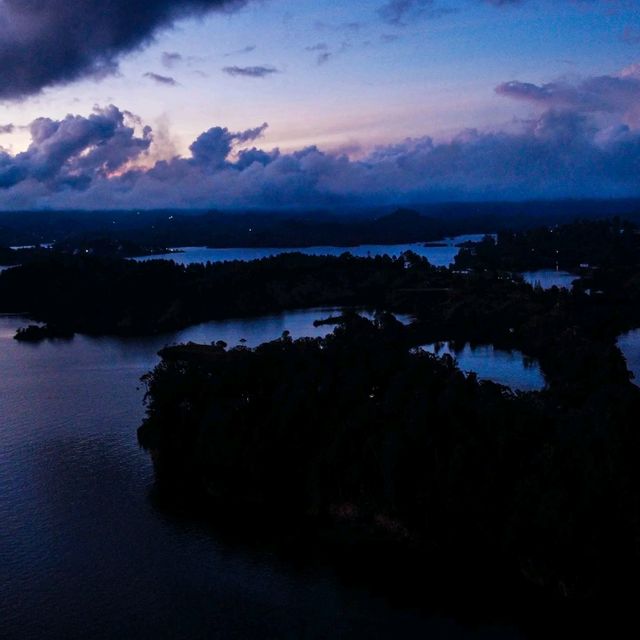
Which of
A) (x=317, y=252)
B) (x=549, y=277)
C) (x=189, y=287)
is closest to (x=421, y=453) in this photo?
(x=189, y=287)

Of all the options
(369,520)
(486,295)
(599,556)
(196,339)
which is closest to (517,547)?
(599,556)

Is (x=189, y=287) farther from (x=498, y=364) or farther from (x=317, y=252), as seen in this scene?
(x=317, y=252)

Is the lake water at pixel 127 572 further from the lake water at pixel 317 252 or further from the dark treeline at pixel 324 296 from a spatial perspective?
the lake water at pixel 317 252

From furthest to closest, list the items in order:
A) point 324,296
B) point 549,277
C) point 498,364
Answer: point 549,277
point 324,296
point 498,364

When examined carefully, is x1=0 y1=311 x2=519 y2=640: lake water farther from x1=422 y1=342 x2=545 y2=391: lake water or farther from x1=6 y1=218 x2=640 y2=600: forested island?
x1=422 y1=342 x2=545 y2=391: lake water

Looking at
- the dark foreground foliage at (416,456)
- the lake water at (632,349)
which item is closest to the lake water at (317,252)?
the lake water at (632,349)

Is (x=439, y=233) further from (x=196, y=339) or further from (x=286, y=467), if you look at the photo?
(x=286, y=467)

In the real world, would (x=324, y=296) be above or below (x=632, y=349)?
above
